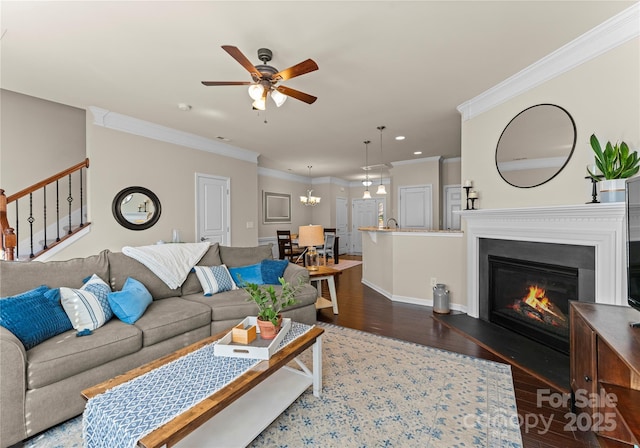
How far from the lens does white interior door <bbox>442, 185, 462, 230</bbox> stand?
655cm

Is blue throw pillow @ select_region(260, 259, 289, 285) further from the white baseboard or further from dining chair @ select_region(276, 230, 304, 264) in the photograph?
dining chair @ select_region(276, 230, 304, 264)

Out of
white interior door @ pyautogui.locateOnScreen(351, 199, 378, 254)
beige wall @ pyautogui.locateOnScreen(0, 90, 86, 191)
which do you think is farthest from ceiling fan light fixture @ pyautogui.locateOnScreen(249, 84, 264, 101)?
white interior door @ pyautogui.locateOnScreen(351, 199, 378, 254)

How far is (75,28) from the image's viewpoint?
216 cm

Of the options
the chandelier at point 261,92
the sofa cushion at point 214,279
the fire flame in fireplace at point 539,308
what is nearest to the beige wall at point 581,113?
the fire flame in fireplace at point 539,308

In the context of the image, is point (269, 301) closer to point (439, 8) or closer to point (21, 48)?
point (439, 8)

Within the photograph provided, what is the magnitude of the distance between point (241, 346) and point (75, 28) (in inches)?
105

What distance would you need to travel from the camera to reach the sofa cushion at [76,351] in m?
1.68

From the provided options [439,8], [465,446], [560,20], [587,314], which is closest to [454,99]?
[560,20]

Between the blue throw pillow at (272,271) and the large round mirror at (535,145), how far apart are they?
2815 mm

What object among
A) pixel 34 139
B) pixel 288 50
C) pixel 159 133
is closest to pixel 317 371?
pixel 288 50

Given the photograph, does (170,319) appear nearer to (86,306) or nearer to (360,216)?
(86,306)

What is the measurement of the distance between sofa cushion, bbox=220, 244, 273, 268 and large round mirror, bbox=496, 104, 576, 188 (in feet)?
10.2

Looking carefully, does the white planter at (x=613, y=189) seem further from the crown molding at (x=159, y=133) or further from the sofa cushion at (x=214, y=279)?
the crown molding at (x=159, y=133)

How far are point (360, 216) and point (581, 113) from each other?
26.1ft
